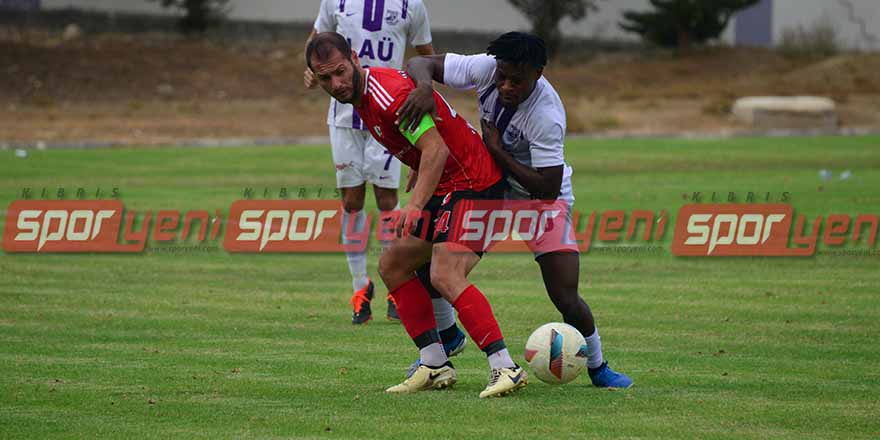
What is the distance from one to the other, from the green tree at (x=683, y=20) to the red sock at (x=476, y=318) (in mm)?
42458

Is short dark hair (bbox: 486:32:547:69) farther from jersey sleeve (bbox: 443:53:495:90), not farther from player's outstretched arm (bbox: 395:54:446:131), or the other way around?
player's outstretched arm (bbox: 395:54:446:131)

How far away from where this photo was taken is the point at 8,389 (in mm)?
8070

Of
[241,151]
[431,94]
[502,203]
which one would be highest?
[431,94]

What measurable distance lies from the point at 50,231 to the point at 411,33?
8.28 meters

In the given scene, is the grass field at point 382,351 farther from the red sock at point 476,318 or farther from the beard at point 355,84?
the beard at point 355,84

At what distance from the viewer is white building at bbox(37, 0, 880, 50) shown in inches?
1949

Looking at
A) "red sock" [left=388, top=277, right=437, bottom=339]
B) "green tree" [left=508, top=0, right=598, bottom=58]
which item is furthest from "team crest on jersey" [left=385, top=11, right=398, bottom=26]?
"green tree" [left=508, top=0, right=598, bottom=58]

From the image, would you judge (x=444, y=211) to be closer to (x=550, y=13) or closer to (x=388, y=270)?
(x=388, y=270)

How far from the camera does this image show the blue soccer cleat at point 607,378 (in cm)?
817

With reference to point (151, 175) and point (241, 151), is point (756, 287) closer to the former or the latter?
point (151, 175)

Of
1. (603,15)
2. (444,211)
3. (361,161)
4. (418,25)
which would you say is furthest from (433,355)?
(603,15)

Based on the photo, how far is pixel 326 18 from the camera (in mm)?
11867

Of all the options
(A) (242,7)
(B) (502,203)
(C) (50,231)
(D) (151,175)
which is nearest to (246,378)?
(B) (502,203)

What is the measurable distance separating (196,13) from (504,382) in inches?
1647
